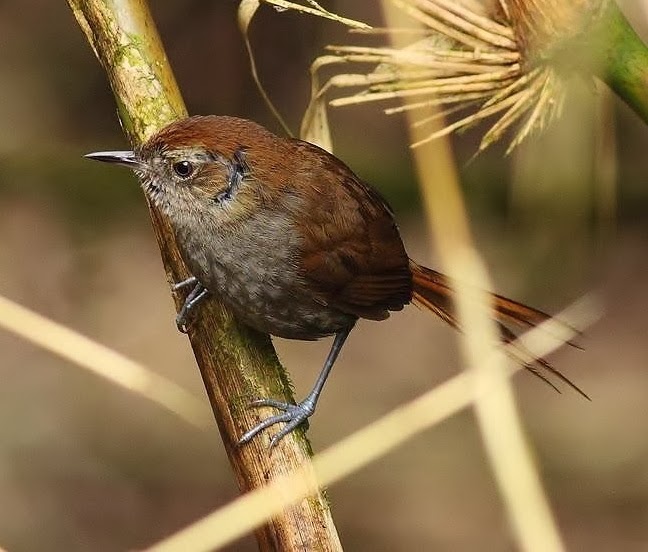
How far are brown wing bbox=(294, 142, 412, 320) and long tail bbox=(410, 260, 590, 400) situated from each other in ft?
0.15

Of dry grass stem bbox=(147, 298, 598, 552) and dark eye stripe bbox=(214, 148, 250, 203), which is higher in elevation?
dark eye stripe bbox=(214, 148, 250, 203)

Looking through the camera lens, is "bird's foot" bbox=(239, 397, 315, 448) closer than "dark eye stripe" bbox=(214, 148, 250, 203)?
Yes

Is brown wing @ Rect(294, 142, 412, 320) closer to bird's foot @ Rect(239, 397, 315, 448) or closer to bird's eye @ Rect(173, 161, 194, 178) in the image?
bird's eye @ Rect(173, 161, 194, 178)

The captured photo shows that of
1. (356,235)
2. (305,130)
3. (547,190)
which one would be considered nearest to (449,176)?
(305,130)

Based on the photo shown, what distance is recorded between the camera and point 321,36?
512 centimetres

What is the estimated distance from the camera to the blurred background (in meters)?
4.68

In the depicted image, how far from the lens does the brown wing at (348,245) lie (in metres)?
2.91

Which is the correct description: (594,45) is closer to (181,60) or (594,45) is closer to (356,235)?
(356,235)

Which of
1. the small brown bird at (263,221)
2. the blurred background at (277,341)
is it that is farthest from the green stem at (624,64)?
the blurred background at (277,341)

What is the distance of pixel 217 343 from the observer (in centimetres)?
272

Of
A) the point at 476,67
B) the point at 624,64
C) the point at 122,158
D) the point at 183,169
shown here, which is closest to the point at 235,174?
the point at 183,169

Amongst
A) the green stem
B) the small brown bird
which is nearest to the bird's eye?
the small brown bird

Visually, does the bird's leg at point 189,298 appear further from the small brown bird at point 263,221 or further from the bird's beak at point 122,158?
the bird's beak at point 122,158

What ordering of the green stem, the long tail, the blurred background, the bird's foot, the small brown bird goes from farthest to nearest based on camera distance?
the blurred background < the long tail < the small brown bird < the bird's foot < the green stem
